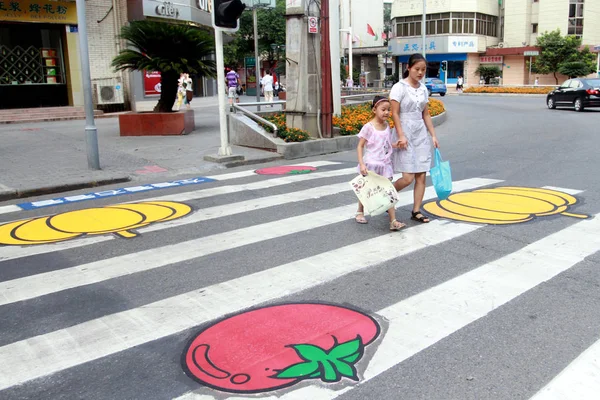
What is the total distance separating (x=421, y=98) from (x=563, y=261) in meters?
2.20

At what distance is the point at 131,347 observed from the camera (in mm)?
3645

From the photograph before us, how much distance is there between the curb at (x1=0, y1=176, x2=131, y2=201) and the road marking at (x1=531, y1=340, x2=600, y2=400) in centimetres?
771

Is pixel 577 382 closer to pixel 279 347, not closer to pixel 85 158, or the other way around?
pixel 279 347

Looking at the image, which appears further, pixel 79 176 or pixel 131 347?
pixel 79 176

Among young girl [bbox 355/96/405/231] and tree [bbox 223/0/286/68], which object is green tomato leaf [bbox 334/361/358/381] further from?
tree [bbox 223/0/286/68]

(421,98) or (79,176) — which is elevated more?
(421,98)

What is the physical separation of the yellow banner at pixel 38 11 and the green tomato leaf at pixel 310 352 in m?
20.1

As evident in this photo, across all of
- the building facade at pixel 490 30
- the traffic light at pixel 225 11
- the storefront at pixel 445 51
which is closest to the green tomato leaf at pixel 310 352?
the traffic light at pixel 225 11

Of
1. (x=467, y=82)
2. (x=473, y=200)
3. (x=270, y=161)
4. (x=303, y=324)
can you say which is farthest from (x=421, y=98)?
(x=467, y=82)

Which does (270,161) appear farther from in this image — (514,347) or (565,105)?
(565,105)

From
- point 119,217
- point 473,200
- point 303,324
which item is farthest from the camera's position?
point 473,200

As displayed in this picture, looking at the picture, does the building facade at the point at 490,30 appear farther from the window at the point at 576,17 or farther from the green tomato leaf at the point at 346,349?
the green tomato leaf at the point at 346,349

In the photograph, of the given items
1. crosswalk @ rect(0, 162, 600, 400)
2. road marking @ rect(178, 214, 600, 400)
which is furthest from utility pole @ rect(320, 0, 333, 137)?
road marking @ rect(178, 214, 600, 400)

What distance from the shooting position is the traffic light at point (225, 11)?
1020 centimetres
